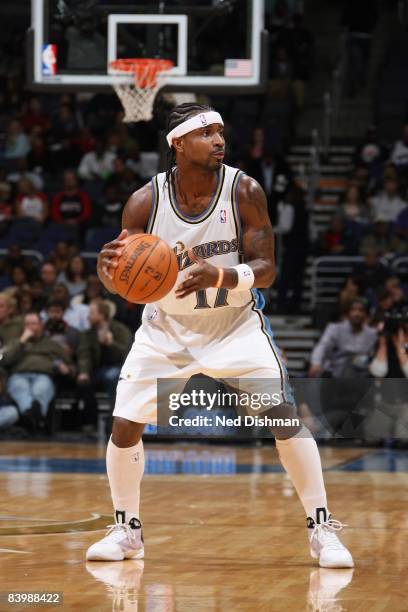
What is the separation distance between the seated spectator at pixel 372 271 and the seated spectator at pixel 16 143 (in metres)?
6.33

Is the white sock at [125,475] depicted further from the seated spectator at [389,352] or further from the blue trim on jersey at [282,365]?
the seated spectator at [389,352]

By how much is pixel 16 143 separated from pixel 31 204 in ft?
7.55

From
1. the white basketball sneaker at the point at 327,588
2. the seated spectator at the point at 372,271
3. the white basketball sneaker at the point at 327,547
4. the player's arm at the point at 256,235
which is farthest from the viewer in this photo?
the seated spectator at the point at 372,271

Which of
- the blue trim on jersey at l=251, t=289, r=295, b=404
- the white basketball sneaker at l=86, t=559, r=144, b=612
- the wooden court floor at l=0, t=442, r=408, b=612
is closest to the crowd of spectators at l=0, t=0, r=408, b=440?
the wooden court floor at l=0, t=442, r=408, b=612

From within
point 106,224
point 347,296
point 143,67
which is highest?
point 143,67

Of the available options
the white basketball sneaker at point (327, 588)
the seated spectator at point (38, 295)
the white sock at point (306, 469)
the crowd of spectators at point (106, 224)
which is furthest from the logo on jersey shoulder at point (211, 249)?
the seated spectator at point (38, 295)

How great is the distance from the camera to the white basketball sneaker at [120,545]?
567cm

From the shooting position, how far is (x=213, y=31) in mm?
10672

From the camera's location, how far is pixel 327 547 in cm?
559

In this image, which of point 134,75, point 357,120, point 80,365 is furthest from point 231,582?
point 357,120

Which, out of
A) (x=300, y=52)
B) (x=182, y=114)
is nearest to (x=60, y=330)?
(x=182, y=114)

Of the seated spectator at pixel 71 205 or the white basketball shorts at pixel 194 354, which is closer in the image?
the white basketball shorts at pixel 194 354

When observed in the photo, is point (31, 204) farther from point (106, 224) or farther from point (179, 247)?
point (179, 247)

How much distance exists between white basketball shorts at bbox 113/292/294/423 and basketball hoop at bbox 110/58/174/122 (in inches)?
206
